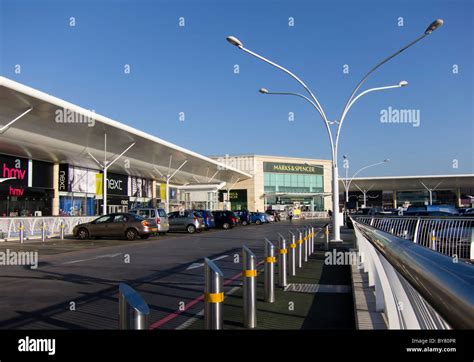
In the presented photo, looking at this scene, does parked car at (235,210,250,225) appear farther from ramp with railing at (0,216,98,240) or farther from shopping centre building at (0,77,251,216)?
ramp with railing at (0,216,98,240)

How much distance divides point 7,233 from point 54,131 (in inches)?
310

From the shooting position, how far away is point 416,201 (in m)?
108

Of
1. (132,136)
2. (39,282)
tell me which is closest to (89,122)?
(132,136)

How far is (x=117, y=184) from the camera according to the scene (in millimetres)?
51281

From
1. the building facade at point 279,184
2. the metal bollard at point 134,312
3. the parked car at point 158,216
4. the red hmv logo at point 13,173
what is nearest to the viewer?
the metal bollard at point 134,312

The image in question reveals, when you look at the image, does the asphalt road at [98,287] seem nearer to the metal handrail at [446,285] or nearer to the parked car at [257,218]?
Answer: the metal handrail at [446,285]

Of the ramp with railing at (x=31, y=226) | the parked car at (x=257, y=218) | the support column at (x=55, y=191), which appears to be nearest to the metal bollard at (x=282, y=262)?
the ramp with railing at (x=31, y=226)

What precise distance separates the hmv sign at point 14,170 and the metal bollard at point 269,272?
99.4 feet

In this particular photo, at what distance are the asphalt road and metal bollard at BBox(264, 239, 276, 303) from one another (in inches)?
48.3

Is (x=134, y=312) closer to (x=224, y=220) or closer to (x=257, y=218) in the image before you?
(x=224, y=220)

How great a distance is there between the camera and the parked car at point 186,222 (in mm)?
34500

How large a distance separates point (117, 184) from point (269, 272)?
1752 inches

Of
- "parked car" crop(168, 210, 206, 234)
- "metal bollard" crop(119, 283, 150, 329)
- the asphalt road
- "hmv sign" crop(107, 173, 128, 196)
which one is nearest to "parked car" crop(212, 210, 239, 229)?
"parked car" crop(168, 210, 206, 234)

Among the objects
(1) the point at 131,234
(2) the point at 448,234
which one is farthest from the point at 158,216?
(2) the point at 448,234
